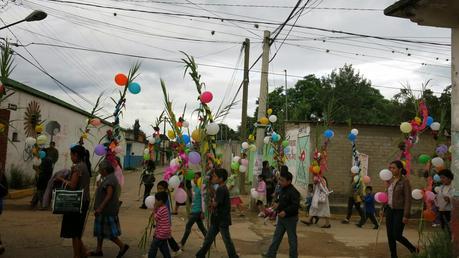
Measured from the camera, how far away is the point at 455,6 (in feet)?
18.8

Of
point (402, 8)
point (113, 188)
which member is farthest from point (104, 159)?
point (402, 8)

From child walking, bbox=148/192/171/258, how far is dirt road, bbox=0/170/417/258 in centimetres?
120

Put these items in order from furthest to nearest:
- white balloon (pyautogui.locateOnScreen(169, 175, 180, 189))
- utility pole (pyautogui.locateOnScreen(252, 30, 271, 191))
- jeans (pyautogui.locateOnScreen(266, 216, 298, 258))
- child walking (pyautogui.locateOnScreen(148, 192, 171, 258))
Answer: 1. utility pole (pyautogui.locateOnScreen(252, 30, 271, 191))
2. jeans (pyautogui.locateOnScreen(266, 216, 298, 258))
3. white balloon (pyautogui.locateOnScreen(169, 175, 180, 189))
4. child walking (pyautogui.locateOnScreen(148, 192, 171, 258))

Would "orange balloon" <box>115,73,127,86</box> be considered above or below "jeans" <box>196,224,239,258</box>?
above

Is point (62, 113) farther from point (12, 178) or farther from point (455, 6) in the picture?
point (455, 6)

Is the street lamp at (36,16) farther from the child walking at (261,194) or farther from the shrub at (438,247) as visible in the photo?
the shrub at (438,247)

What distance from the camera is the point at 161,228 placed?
19.7ft

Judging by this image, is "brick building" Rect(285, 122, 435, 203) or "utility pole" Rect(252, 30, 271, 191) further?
"brick building" Rect(285, 122, 435, 203)

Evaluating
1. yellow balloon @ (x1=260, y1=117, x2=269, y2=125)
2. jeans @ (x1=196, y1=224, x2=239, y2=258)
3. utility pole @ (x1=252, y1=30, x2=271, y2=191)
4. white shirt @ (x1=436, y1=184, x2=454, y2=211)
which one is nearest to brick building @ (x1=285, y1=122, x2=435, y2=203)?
utility pole @ (x1=252, y1=30, x2=271, y2=191)

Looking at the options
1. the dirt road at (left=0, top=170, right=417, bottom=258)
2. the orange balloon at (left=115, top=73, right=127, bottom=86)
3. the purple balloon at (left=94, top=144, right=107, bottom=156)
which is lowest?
the dirt road at (left=0, top=170, right=417, bottom=258)

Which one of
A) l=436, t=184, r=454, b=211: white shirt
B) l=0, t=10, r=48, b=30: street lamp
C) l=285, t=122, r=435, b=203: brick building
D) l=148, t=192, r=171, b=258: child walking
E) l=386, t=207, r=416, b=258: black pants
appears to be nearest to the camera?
l=148, t=192, r=171, b=258: child walking

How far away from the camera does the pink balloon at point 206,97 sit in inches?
240

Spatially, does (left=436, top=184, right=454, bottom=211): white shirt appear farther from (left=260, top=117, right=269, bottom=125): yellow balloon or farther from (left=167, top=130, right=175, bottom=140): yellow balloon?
(left=167, top=130, right=175, bottom=140): yellow balloon

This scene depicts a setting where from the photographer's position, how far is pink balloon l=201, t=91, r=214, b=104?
609cm
